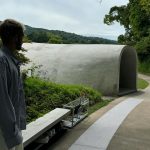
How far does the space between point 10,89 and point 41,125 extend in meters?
3.83

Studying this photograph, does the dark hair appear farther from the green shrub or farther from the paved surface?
the green shrub

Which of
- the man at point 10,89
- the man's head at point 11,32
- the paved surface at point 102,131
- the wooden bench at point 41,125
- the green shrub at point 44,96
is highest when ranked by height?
the man's head at point 11,32

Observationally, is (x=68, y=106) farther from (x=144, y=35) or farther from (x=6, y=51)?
(x=144, y=35)

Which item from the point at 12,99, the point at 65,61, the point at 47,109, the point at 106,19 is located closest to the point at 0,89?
the point at 12,99

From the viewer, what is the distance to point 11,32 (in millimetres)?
3422

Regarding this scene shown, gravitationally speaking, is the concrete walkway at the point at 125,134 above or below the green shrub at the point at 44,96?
below

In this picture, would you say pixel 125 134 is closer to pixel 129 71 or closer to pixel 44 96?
pixel 44 96

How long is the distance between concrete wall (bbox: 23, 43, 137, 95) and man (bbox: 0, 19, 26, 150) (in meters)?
15.0

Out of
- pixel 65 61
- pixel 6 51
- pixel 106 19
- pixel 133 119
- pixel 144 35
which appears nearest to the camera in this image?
pixel 6 51

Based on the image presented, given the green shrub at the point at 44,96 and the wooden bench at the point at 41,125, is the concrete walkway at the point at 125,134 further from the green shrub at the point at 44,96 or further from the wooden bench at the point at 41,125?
the green shrub at the point at 44,96

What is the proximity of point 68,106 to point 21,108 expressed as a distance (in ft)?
18.6

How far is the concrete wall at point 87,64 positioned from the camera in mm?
18656

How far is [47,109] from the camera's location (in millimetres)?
11008

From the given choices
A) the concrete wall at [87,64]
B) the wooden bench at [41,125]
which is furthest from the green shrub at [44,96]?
the concrete wall at [87,64]
